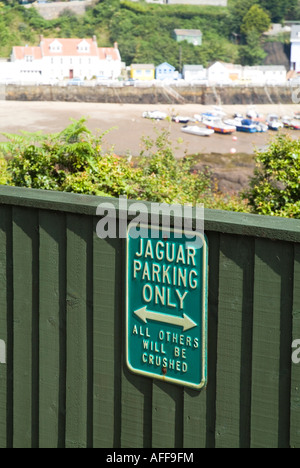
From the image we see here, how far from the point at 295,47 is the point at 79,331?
74.5 metres

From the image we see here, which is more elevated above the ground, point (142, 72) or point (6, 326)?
point (142, 72)

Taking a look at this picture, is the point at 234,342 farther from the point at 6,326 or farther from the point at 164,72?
the point at 164,72

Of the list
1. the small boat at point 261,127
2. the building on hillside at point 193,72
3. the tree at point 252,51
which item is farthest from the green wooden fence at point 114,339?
the tree at point 252,51

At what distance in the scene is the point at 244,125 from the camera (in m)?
39.7

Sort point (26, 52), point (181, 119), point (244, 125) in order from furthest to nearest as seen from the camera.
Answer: point (26, 52), point (244, 125), point (181, 119)

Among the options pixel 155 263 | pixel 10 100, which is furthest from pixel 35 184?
pixel 10 100

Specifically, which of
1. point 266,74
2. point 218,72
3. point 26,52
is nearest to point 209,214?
point 26,52

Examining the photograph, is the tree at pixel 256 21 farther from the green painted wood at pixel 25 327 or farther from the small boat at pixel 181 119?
the green painted wood at pixel 25 327

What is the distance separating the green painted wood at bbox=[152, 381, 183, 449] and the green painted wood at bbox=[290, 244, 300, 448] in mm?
331

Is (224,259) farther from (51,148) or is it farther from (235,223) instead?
(51,148)

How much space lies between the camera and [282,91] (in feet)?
183

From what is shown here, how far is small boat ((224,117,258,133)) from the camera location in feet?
127

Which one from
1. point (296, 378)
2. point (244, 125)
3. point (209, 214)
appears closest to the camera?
point (296, 378)

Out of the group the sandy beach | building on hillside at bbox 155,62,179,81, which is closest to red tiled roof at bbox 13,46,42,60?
building on hillside at bbox 155,62,179,81
